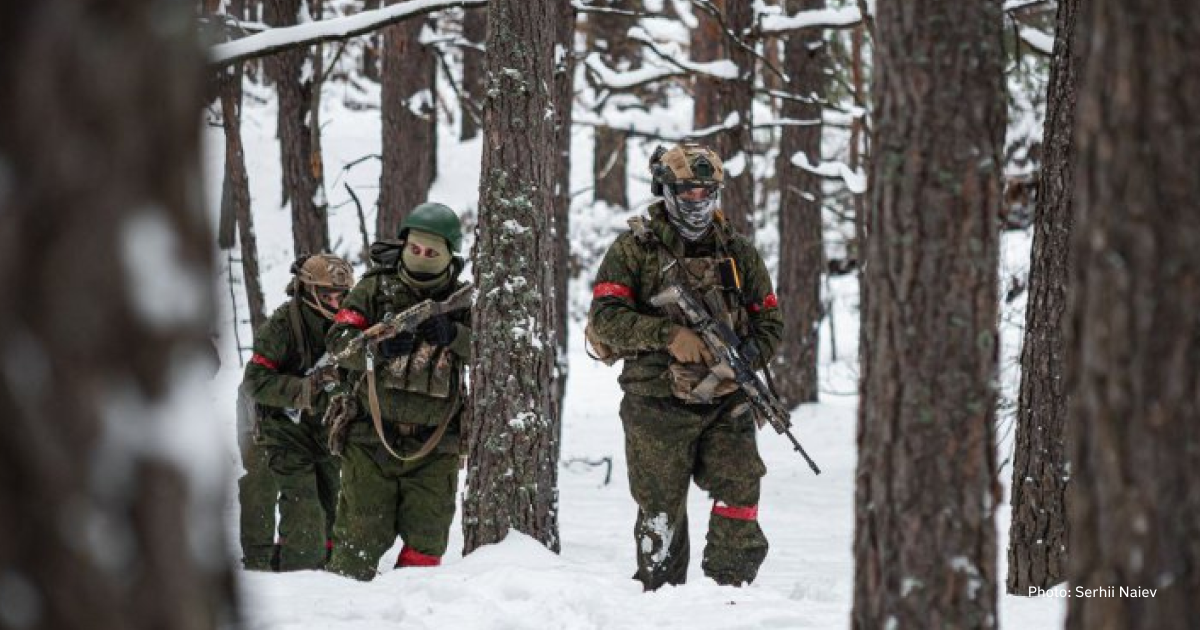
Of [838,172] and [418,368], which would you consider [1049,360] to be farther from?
[838,172]

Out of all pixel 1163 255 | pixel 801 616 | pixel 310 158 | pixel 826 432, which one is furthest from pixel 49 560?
pixel 826 432

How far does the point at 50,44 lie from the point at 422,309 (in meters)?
5.04

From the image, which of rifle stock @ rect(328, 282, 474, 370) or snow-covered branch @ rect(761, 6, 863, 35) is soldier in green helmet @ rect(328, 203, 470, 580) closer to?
rifle stock @ rect(328, 282, 474, 370)

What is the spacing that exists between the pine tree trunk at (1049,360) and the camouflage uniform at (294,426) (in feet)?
12.2

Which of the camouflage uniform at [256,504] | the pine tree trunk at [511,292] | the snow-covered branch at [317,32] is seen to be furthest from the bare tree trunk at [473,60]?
the pine tree trunk at [511,292]

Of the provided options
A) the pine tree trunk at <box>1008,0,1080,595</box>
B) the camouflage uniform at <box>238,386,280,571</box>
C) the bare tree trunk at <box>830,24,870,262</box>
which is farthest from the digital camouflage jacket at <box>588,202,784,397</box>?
the bare tree trunk at <box>830,24,870,262</box>

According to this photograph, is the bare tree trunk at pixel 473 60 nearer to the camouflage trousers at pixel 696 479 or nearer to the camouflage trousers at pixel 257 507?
the camouflage trousers at pixel 257 507

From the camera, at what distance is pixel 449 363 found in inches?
247

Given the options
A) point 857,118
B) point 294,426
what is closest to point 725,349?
point 294,426

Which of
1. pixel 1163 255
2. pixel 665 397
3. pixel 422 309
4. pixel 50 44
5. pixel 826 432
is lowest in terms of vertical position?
pixel 826 432

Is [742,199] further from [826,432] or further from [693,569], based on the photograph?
[693,569]

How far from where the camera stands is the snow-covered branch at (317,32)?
5.72 m

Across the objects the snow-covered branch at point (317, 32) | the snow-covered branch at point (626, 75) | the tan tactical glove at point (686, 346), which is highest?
the snow-covered branch at point (626, 75)

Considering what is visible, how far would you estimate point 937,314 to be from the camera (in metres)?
2.93
